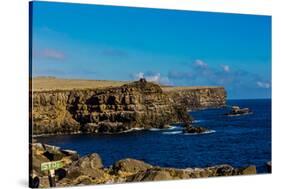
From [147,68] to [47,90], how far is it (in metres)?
1.44

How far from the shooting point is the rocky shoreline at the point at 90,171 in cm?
831

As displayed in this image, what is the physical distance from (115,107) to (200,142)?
1313 mm

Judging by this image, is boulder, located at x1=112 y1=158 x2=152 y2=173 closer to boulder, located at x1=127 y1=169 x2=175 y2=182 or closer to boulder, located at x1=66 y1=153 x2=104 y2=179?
boulder, located at x1=127 y1=169 x2=175 y2=182

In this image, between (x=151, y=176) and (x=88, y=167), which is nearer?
(x=88, y=167)

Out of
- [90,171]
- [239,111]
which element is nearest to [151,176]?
[90,171]

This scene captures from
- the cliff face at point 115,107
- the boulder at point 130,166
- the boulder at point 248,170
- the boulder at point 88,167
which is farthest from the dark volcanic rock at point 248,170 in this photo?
the boulder at point 88,167

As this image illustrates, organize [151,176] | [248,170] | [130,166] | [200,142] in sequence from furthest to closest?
1. [248,170]
2. [200,142]
3. [151,176]
4. [130,166]

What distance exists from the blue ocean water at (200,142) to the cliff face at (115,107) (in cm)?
12

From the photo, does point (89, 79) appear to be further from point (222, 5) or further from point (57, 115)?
point (222, 5)

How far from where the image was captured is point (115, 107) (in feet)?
29.6

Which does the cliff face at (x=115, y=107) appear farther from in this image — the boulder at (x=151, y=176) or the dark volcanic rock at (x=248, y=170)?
the dark volcanic rock at (x=248, y=170)

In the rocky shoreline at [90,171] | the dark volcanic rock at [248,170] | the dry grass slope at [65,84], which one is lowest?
the dark volcanic rock at [248,170]

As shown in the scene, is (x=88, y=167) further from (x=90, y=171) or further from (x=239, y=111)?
(x=239, y=111)

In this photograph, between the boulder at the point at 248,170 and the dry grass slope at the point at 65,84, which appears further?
the boulder at the point at 248,170
